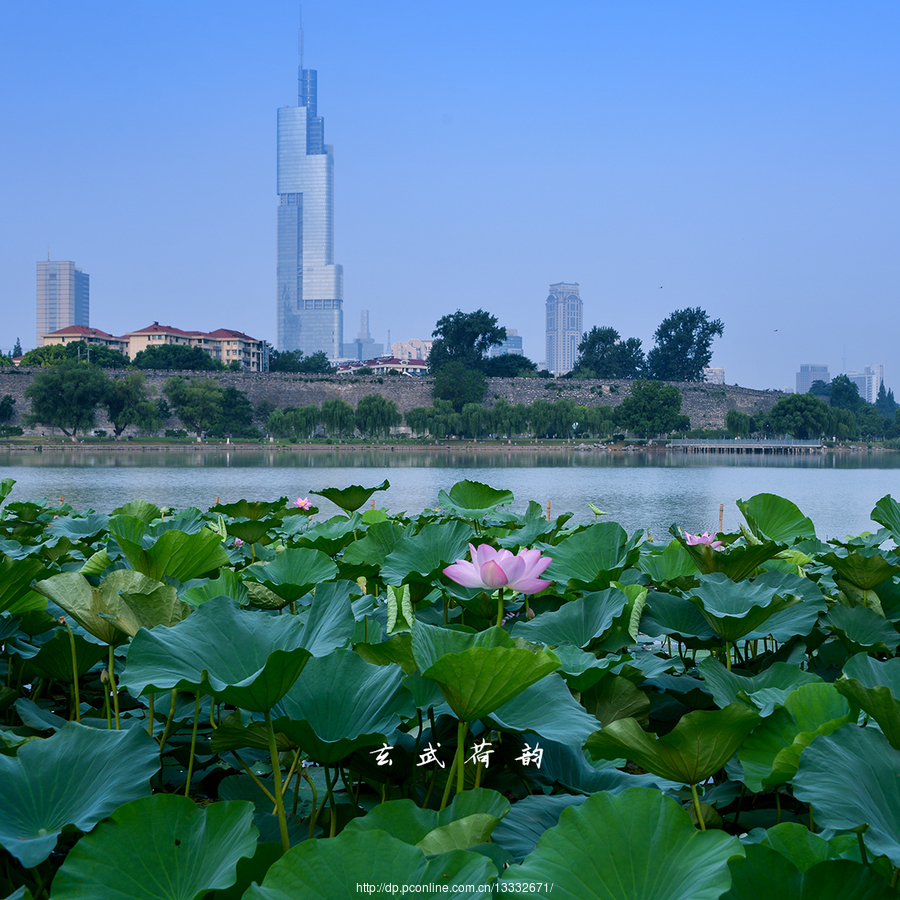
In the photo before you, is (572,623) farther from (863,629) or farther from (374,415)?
(374,415)

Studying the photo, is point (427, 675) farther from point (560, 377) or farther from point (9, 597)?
point (560, 377)

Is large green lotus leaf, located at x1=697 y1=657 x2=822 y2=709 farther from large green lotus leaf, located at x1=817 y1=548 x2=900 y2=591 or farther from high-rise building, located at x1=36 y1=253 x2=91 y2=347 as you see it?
high-rise building, located at x1=36 y1=253 x2=91 y2=347

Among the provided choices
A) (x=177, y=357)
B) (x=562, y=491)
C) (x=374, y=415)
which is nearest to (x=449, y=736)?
(x=562, y=491)

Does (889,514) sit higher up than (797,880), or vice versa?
(889,514)

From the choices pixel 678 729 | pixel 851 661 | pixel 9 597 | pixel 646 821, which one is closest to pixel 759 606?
pixel 851 661

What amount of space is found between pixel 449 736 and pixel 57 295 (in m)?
166

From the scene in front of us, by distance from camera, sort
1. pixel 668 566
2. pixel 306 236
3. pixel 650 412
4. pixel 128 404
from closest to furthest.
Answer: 1. pixel 668 566
2. pixel 128 404
3. pixel 650 412
4. pixel 306 236

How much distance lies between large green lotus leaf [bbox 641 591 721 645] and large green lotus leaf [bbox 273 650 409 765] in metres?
0.68

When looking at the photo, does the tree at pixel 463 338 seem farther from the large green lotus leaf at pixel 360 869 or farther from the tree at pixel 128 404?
the large green lotus leaf at pixel 360 869

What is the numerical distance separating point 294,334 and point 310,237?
1809 centimetres

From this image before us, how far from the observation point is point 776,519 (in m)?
2.01

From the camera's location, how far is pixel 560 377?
176 feet

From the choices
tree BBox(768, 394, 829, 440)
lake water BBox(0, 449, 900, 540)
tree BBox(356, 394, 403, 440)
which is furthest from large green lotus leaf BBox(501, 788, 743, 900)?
tree BBox(768, 394, 829, 440)

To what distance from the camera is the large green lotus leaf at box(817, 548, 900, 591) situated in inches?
59.6
